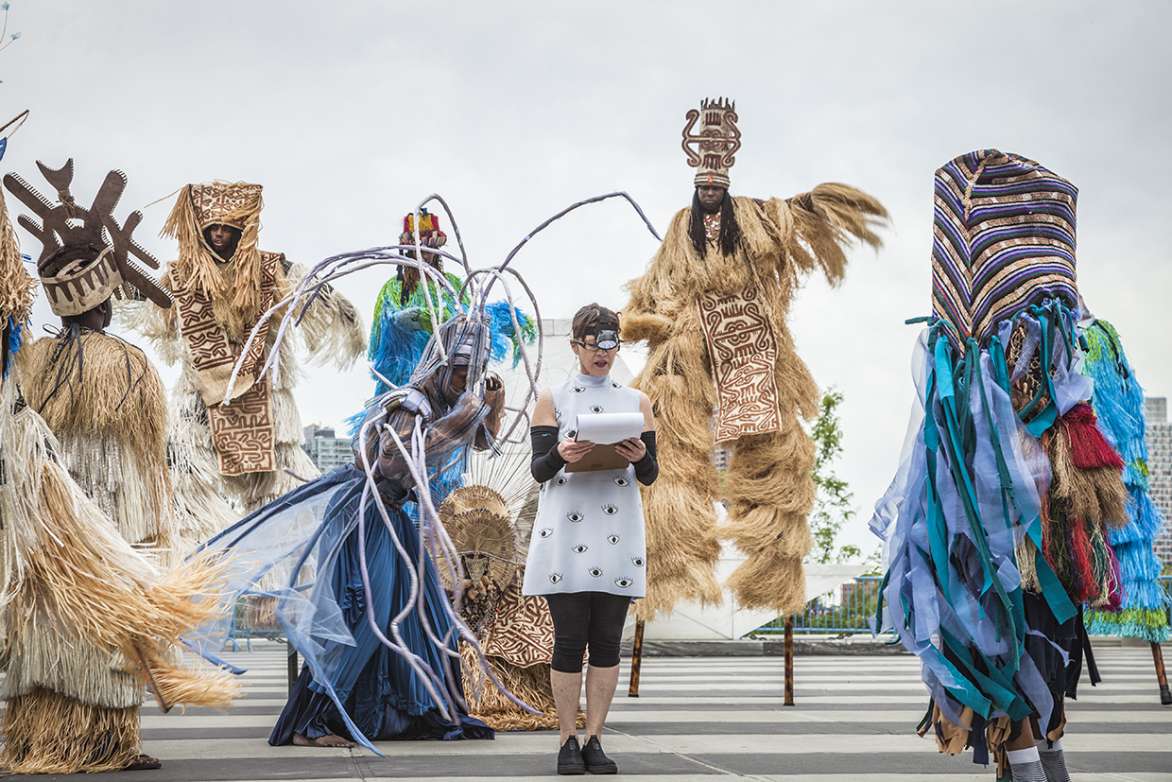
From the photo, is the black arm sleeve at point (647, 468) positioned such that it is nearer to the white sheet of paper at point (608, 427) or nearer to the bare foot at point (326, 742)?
the white sheet of paper at point (608, 427)

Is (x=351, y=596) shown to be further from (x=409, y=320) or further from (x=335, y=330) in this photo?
(x=335, y=330)

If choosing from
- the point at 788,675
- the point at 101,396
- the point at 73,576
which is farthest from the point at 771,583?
the point at 73,576

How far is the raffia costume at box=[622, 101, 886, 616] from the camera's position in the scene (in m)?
7.39

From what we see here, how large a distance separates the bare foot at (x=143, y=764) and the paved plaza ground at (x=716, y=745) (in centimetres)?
6

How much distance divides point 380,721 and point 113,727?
108 cm

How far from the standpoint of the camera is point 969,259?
402 centimetres

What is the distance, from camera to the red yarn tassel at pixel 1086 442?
12.5 feet

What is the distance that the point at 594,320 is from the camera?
187 inches

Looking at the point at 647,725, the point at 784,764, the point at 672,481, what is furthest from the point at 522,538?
the point at 784,764

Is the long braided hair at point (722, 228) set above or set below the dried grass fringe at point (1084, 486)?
above

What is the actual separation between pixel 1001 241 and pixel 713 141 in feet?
12.4

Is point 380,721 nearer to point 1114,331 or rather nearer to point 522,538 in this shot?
point 522,538

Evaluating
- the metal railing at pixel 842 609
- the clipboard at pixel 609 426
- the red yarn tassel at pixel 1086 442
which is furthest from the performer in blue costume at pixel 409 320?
the metal railing at pixel 842 609

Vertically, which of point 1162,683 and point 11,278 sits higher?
point 11,278
